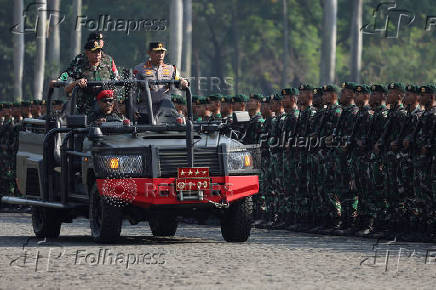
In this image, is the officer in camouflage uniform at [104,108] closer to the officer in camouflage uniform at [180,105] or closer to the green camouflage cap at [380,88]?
the green camouflage cap at [380,88]

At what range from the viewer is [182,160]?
593 inches

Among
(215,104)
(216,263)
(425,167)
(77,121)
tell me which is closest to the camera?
(216,263)

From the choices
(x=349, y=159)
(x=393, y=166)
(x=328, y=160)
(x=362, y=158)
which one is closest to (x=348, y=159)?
(x=349, y=159)

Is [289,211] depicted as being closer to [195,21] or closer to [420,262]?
[420,262]

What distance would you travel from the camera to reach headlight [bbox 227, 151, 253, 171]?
50.4 ft

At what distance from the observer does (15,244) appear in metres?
16.0

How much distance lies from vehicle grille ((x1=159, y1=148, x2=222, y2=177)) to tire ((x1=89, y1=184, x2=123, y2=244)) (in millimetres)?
720

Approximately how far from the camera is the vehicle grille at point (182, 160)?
49.1ft

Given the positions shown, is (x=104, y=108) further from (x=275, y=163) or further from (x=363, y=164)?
(x=275, y=163)

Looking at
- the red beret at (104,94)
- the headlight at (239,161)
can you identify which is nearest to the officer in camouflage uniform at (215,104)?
the red beret at (104,94)

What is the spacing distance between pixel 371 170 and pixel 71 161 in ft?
13.0

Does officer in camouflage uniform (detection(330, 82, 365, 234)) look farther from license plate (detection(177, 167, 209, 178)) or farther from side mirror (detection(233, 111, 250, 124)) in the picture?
license plate (detection(177, 167, 209, 178))

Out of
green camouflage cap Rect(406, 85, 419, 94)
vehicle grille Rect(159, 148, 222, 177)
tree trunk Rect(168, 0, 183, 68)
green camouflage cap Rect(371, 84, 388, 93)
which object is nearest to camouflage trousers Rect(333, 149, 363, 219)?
green camouflage cap Rect(371, 84, 388, 93)

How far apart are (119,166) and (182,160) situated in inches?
28.3
